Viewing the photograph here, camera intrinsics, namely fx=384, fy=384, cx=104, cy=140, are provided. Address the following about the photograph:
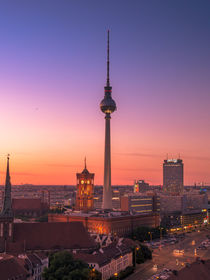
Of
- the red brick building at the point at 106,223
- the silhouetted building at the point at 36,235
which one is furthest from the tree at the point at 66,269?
the red brick building at the point at 106,223

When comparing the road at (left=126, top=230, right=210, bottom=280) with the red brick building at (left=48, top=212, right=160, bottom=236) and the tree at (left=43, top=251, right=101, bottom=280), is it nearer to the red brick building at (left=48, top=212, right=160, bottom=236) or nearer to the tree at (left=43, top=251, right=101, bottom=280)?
the tree at (left=43, top=251, right=101, bottom=280)

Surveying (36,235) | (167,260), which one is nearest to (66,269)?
(36,235)

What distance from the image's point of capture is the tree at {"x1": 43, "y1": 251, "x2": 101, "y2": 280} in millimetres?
83438

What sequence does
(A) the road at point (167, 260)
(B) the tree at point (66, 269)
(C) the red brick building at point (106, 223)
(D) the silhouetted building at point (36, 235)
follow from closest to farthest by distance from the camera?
(B) the tree at point (66, 269), (A) the road at point (167, 260), (D) the silhouetted building at point (36, 235), (C) the red brick building at point (106, 223)

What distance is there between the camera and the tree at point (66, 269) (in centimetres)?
8344

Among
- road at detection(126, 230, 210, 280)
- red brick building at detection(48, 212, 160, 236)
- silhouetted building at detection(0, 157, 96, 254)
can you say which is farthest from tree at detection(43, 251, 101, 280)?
red brick building at detection(48, 212, 160, 236)

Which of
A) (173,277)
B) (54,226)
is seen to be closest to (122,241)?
(54,226)

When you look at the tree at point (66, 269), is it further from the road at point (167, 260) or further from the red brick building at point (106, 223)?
the red brick building at point (106, 223)

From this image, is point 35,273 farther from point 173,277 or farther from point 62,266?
point 173,277

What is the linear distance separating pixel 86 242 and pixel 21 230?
839 inches

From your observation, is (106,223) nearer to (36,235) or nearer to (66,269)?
(36,235)

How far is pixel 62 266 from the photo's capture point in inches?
3415

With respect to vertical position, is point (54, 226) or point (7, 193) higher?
point (7, 193)

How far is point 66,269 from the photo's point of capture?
85.1 metres
